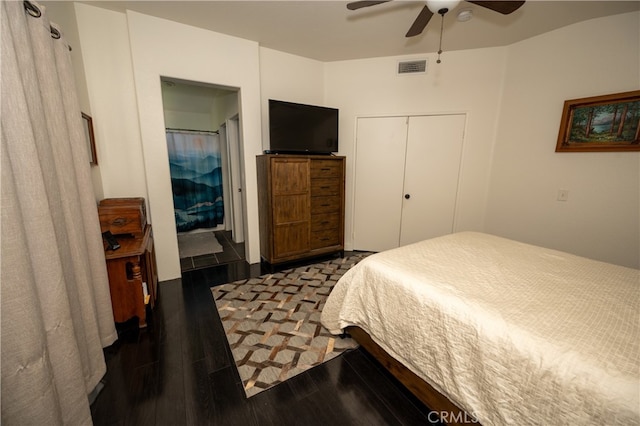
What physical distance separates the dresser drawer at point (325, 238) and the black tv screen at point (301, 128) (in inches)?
42.2

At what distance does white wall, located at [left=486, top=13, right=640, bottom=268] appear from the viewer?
2.13 meters

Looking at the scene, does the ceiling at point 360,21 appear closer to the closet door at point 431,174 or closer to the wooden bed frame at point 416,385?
the closet door at point 431,174

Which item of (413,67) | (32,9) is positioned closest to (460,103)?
(413,67)

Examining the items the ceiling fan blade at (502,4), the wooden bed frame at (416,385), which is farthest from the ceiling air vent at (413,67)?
the wooden bed frame at (416,385)

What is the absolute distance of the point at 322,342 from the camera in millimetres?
1800

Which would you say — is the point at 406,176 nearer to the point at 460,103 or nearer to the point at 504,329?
the point at 460,103

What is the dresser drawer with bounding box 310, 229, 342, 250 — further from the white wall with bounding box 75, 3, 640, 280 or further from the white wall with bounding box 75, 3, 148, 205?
the white wall with bounding box 75, 3, 148, 205

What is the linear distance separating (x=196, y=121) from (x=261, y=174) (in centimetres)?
276

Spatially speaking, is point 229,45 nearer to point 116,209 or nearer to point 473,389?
point 116,209

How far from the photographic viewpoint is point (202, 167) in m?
4.63

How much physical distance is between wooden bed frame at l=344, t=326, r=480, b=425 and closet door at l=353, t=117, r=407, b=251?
2094 millimetres

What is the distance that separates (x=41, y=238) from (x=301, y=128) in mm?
2488

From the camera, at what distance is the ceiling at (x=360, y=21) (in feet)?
6.97

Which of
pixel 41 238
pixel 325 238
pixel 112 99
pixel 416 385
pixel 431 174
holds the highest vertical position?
pixel 112 99
